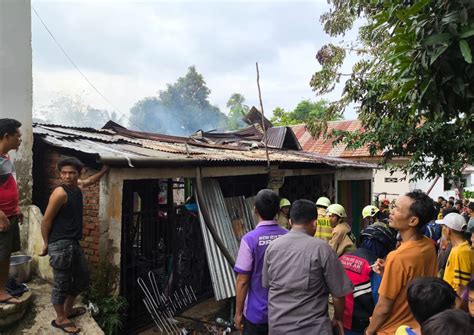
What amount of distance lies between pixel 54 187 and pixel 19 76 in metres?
1.55

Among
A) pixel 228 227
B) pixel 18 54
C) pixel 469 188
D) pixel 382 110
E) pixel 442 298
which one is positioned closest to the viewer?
pixel 442 298

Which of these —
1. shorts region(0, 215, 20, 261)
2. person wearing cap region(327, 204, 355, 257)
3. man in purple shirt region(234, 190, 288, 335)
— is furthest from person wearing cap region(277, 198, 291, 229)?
shorts region(0, 215, 20, 261)

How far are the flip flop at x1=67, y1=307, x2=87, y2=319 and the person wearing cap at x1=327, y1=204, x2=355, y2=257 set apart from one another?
284 cm

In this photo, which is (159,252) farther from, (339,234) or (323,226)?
(339,234)

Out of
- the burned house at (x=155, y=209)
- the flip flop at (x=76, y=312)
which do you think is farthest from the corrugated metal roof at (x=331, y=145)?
the flip flop at (x=76, y=312)

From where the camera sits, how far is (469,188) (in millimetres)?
22109

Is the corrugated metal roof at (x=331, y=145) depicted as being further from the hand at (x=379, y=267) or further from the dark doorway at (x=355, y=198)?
the hand at (x=379, y=267)

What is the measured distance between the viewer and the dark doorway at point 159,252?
5.16 m

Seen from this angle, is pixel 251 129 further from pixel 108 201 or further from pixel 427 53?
pixel 427 53

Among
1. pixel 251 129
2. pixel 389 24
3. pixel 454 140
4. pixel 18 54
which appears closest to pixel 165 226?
pixel 18 54

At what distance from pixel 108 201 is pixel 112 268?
0.85 metres

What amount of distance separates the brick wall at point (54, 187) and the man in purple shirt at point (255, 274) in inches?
92.7

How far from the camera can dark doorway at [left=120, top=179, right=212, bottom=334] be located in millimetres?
5156

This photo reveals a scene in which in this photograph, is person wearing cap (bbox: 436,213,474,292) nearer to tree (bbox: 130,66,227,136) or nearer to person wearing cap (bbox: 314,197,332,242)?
person wearing cap (bbox: 314,197,332,242)
